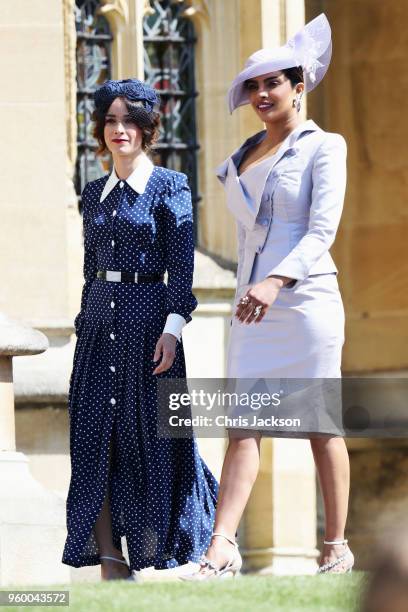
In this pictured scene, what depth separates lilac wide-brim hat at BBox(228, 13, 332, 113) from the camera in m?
4.20

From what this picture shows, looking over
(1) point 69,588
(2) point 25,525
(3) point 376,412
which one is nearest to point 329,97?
(3) point 376,412

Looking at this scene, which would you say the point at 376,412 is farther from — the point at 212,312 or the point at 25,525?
the point at 25,525

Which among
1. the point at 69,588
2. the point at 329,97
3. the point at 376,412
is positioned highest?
the point at 329,97

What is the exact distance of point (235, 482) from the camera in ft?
13.3

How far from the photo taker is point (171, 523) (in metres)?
4.39

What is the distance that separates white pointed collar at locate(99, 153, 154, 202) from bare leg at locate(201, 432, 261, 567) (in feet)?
2.66

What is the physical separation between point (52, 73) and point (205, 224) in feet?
5.14

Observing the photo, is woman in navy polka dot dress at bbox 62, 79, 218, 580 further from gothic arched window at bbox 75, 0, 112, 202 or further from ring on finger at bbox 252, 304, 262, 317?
gothic arched window at bbox 75, 0, 112, 202

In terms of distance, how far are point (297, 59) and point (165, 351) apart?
92cm

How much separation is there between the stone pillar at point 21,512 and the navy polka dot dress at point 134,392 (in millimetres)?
706

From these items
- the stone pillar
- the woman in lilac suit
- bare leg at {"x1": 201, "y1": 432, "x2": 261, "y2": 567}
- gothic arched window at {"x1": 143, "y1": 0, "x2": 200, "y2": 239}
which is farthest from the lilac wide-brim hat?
gothic arched window at {"x1": 143, "y1": 0, "x2": 200, "y2": 239}

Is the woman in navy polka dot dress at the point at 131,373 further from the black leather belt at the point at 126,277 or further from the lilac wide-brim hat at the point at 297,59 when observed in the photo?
the lilac wide-brim hat at the point at 297,59

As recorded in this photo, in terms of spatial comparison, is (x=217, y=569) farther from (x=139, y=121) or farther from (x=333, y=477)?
(x=139, y=121)

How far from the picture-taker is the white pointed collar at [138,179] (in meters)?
4.38
